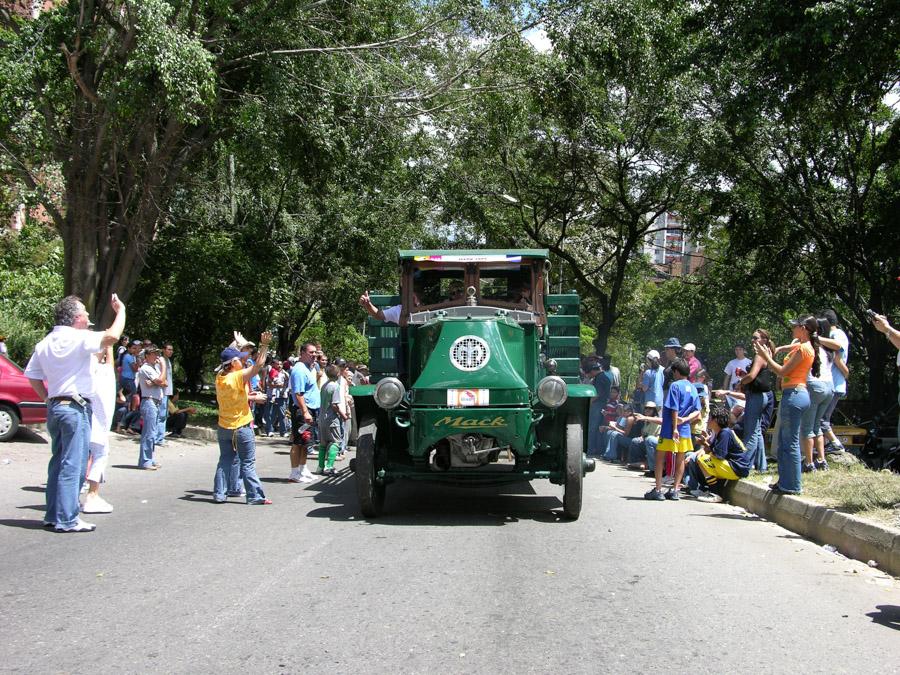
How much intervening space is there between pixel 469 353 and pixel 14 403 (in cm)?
974

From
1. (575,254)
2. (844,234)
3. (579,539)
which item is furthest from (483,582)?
(575,254)

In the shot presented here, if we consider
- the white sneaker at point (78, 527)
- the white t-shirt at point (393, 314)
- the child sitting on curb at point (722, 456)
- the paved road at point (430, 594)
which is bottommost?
the paved road at point (430, 594)

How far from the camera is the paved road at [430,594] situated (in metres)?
4.85

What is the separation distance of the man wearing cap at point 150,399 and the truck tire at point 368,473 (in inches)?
219

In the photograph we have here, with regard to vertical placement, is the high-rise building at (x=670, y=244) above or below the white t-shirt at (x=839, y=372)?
above

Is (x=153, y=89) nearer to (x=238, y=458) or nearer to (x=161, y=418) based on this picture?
(x=161, y=418)

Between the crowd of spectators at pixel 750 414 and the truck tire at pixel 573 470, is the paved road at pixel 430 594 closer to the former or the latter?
the truck tire at pixel 573 470

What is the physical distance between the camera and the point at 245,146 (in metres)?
16.9

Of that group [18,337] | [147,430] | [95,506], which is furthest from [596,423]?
[18,337]

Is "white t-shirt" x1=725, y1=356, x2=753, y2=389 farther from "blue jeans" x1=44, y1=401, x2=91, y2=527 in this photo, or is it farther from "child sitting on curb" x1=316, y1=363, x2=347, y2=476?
"blue jeans" x1=44, y1=401, x2=91, y2=527

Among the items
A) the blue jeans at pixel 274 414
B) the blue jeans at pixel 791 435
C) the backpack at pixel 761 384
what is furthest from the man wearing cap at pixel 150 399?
the blue jeans at pixel 791 435

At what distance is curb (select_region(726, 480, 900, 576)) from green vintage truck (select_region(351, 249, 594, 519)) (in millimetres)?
2117

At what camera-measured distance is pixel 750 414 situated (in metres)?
12.2

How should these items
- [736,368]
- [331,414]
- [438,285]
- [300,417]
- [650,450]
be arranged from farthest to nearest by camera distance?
[736,368] → [650,450] → [331,414] → [300,417] → [438,285]
